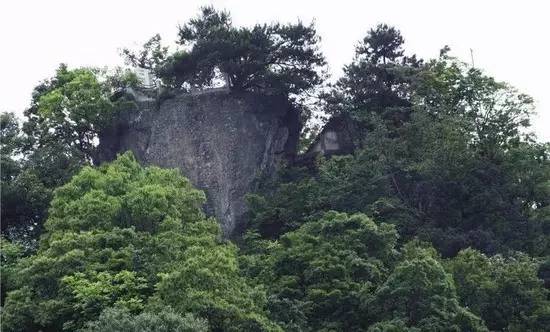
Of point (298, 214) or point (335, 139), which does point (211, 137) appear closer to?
point (335, 139)

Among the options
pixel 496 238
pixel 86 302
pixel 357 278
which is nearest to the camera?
pixel 86 302

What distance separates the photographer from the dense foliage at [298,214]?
23.2 metres

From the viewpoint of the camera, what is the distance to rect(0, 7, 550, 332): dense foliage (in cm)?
2319

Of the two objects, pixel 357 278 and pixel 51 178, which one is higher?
pixel 51 178

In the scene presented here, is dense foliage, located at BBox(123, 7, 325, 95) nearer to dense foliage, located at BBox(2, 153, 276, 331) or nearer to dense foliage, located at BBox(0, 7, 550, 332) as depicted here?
dense foliage, located at BBox(0, 7, 550, 332)

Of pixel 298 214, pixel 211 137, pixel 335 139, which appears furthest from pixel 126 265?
pixel 335 139

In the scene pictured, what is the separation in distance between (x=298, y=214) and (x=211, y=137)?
556cm

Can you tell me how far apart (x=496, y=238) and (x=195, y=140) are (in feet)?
37.4

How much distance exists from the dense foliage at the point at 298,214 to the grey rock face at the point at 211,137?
2.19 feet

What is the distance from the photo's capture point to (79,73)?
35.7 meters

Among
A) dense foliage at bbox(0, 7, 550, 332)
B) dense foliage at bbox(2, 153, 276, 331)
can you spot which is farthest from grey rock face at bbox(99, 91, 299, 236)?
dense foliage at bbox(2, 153, 276, 331)

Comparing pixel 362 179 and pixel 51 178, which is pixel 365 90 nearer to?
pixel 362 179

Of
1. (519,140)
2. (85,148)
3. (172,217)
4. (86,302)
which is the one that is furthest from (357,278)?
(85,148)

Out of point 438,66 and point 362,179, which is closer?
point 362,179
